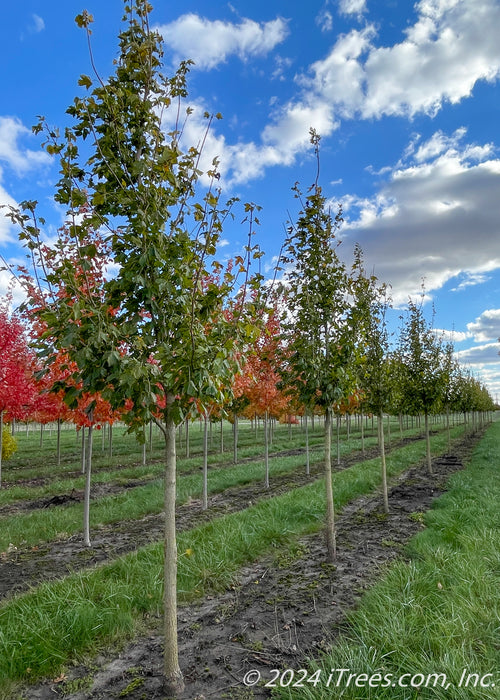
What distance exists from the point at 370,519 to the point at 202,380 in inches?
272

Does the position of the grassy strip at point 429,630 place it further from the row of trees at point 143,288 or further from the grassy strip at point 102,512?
the grassy strip at point 102,512

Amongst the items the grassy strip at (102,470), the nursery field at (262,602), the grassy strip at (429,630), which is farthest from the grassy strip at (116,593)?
the grassy strip at (102,470)

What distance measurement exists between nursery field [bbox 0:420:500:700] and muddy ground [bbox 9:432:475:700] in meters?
0.02

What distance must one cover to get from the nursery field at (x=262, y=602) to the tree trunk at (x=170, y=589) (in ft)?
0.47

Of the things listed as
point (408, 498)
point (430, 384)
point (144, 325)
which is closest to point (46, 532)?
point (144, 325)

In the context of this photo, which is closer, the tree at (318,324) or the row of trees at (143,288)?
the row of trees at (143,288)

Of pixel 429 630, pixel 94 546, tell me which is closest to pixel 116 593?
pixel 94 546

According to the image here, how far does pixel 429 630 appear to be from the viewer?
11.9 feet

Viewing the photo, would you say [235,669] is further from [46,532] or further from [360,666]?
[46,532]

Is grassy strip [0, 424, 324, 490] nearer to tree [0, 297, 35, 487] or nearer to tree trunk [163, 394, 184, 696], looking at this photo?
tree [0, 297, 35, 487]

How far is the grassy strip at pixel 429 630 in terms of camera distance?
3033mm

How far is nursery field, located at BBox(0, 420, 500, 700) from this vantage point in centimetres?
343

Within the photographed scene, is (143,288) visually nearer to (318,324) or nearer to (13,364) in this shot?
(318,324)

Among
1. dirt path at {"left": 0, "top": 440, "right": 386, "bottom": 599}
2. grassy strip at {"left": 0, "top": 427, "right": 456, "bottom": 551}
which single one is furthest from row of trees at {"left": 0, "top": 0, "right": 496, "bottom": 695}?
grassy strip at {"left": 0, "top": 427, "right": 456, "bottom": 551}
